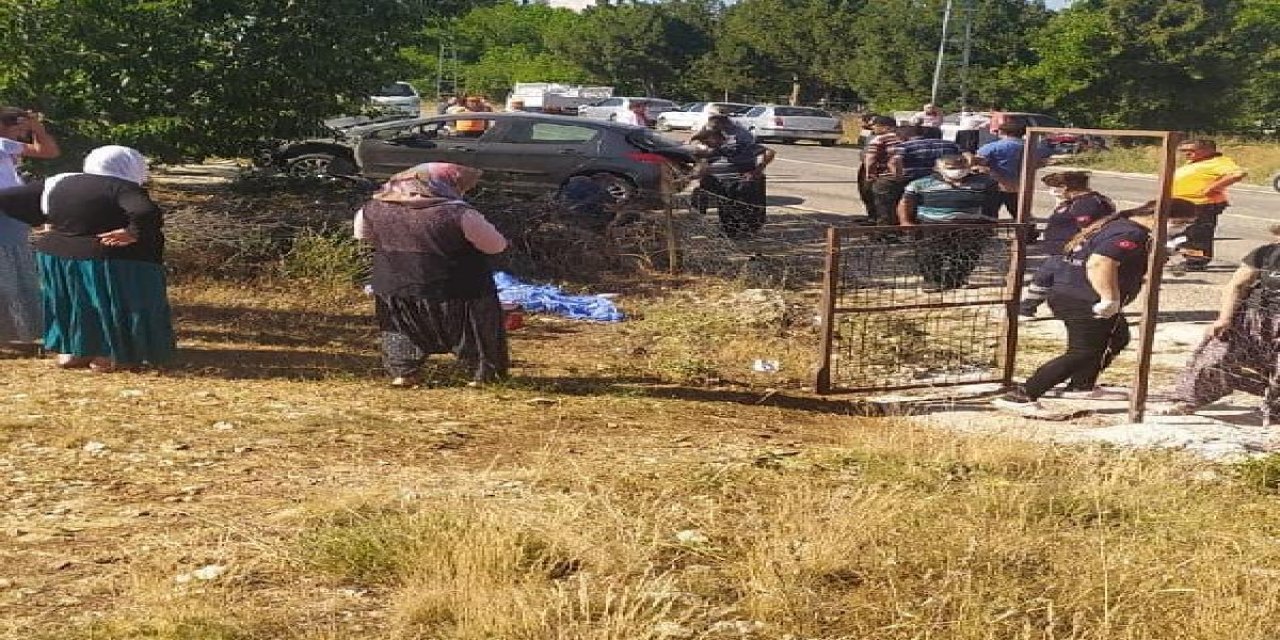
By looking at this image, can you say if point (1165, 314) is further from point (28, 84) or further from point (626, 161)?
point (28, 84)

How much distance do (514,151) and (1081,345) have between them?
7998 millimetres

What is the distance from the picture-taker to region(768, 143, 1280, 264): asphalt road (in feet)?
47.6

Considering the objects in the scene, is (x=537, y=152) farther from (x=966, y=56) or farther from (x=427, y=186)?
(x=966, y=56)

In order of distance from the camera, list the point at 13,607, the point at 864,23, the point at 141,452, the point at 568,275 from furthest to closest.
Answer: the point at 864,23, the point at 568,275, the point at 141,452, the point at 13,607

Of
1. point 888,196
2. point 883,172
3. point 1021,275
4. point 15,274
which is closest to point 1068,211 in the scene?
point 1021,275

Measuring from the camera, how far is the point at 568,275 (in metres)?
10.5

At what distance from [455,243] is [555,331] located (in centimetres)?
242

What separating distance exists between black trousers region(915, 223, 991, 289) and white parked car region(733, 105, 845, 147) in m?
27.5

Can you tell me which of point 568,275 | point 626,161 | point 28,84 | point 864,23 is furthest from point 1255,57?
point 28,84

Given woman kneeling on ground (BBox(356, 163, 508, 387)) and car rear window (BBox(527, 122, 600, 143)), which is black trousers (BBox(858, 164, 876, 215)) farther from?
woman kneeling on ground (BBox(356, 163, 508, 387))

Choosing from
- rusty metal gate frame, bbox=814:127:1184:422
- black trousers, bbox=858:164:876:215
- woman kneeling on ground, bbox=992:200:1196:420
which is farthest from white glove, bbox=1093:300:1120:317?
black trousers, bbox=858:164:876:215

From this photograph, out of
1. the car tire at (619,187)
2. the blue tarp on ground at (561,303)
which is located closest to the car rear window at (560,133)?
the car tire at (619,187)

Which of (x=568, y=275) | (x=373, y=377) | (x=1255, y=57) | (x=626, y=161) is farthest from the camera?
(x=1255, y=57)

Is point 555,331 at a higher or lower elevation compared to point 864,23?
lower
